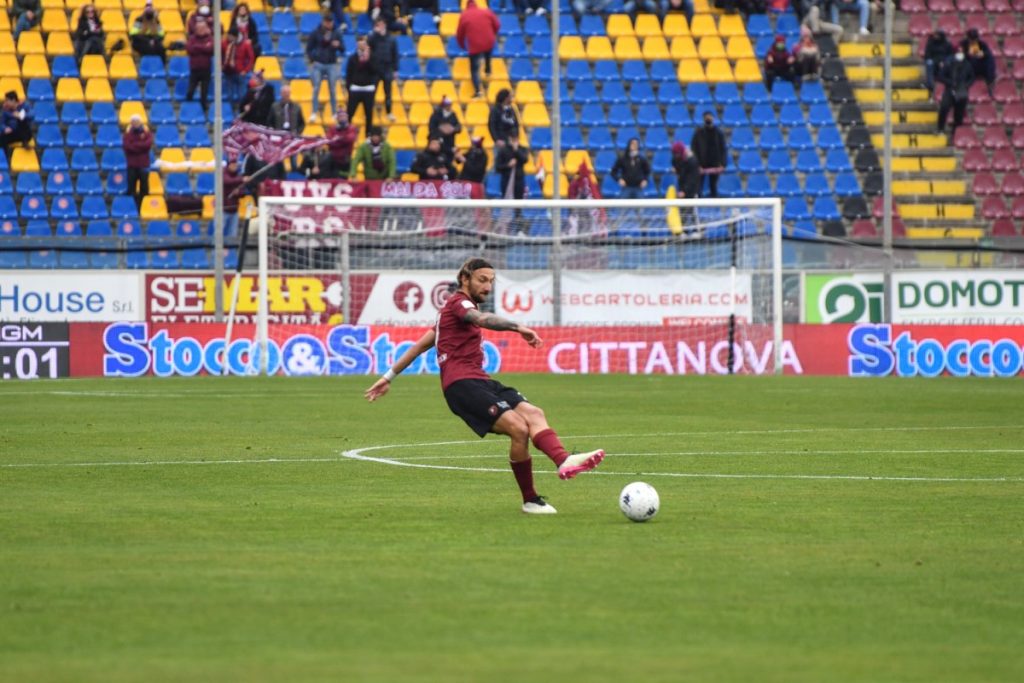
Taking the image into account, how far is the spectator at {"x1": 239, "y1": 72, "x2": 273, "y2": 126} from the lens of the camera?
3897 cm

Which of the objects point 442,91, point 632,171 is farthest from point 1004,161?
point 442,91

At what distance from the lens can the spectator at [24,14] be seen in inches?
1654

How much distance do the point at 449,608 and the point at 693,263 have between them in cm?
2781

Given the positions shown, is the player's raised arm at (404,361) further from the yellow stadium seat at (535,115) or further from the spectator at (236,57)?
the yellow stadium seat at (535,115)

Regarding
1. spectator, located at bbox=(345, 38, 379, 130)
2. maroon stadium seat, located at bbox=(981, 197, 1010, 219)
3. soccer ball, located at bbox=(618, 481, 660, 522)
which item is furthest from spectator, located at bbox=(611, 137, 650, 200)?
soccer ball, located at bbox=(618, 481, 660, 522)

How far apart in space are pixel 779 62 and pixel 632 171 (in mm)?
7169

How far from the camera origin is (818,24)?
4609 cm

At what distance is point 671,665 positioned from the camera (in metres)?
7.51

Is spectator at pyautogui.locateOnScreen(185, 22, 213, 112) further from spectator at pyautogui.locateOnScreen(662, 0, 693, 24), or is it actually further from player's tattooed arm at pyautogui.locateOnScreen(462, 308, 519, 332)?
player's tattooed arm at pyautogui.locateOnScreen(462, 308, 519, 332)

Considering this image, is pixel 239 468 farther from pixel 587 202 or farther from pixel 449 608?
pixel 587 202

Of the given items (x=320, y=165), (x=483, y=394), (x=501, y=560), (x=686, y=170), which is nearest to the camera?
(x=501, y=560)

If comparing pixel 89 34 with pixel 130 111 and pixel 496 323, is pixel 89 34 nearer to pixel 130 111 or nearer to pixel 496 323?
pixel 130 111

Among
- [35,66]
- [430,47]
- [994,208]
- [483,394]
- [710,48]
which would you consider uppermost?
[430,47]

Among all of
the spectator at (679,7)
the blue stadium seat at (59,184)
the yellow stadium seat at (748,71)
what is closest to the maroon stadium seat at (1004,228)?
the yellow stadium seat at (748,71)
